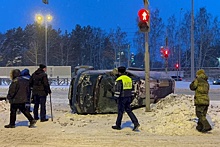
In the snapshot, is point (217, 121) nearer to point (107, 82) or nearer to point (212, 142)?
A: point (212, 142)

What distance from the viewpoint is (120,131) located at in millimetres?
8359

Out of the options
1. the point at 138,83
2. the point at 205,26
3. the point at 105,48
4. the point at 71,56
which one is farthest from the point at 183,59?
the point at 138,83

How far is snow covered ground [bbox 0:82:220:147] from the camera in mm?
7258

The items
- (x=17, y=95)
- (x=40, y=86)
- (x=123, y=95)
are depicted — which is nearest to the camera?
(x=123, y=95)

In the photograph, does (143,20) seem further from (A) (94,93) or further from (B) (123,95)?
(B) (123,95)

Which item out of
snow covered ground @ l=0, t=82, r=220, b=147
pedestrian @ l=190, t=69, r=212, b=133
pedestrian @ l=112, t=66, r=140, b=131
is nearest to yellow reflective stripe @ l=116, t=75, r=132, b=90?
pedestrian @ l=112, t=66, r=140, b=131

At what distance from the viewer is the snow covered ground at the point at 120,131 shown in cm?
726

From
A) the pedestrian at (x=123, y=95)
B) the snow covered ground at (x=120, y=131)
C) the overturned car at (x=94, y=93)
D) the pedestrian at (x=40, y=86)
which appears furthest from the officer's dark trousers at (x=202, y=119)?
the pedestrian at (x=40, y=86)

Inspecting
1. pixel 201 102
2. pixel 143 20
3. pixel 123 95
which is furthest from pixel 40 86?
pixel 201 102

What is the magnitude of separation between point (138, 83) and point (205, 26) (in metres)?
53.3

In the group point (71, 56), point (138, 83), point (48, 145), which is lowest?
point (48, 145)

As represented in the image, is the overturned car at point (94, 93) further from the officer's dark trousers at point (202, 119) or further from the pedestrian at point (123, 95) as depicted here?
the officer's dark trousers at point (202, 119)

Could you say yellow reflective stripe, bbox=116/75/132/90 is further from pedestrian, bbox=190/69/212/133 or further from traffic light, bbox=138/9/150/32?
traffic light, bbox=138/9/150/32

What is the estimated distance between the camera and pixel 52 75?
43312mm
